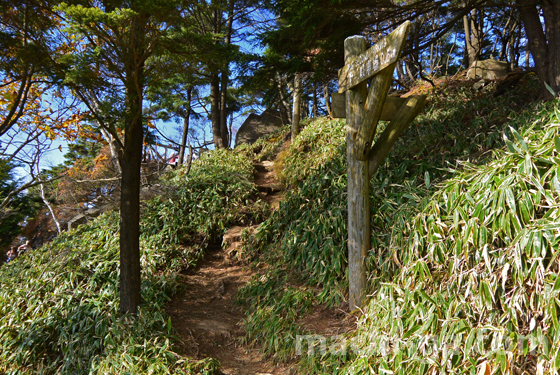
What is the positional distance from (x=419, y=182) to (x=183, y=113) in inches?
367

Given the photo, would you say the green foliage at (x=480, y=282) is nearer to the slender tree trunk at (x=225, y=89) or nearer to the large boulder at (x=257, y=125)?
the slender tree trunk at (x=225, y=89)

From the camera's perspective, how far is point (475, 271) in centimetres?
236

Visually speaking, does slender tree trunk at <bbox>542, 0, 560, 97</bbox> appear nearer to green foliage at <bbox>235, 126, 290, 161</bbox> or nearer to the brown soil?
the brown soil

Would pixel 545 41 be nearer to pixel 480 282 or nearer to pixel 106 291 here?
pixel 480 282

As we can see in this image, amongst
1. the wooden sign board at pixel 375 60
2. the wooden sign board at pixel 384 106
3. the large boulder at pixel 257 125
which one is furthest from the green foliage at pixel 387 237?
the large boulder at pixel 257 125

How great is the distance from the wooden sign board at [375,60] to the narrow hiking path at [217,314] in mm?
2652

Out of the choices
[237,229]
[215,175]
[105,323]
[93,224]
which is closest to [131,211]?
[105,323]

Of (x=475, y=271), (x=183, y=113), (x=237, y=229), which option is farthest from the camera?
(x=183, y=113)

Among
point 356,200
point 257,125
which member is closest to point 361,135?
point 356,200

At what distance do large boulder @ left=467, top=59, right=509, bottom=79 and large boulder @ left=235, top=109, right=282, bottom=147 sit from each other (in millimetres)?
7022

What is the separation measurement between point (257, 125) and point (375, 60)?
10.1m

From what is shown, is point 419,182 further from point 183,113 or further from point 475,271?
point 183,113

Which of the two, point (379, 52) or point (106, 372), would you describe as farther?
point (106, 372)

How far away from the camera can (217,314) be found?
4168 mm
